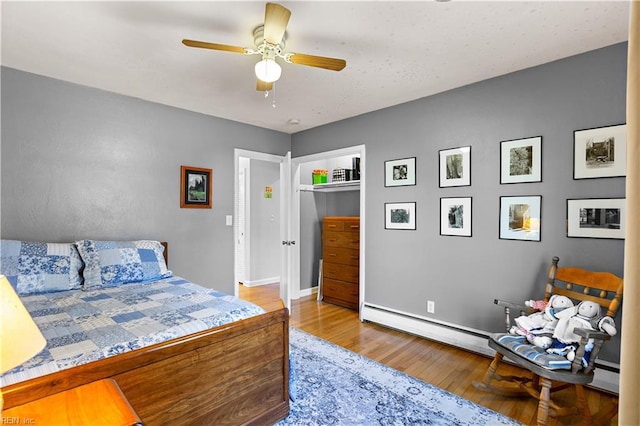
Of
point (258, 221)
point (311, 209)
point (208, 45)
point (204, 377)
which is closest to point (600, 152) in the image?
point (208, 45)

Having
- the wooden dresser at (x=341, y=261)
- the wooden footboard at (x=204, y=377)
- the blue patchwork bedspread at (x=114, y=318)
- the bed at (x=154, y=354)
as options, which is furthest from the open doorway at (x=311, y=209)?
the wooden footboard at (x=204, y=377)

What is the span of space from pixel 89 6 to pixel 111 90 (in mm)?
1428

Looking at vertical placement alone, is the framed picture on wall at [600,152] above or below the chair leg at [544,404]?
above

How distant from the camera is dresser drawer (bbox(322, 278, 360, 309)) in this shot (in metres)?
4.25

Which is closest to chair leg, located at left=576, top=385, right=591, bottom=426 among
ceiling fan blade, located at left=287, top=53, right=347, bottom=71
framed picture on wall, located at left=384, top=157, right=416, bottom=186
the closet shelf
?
framed picture on wall, located at left=384, top=157, right=416, bottom=186

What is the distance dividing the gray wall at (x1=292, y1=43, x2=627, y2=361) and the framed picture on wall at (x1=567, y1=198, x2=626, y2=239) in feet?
0.17

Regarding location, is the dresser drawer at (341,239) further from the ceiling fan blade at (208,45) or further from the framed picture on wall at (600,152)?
the ceiling fan blade at (208,45)

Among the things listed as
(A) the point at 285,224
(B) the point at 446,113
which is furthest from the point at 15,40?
(B) the point at 446,113

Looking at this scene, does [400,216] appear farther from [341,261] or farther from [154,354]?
[154,354]

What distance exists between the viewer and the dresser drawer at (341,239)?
167 inches

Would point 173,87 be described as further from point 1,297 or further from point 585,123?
point 585,123

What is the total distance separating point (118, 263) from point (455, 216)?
3058 mm

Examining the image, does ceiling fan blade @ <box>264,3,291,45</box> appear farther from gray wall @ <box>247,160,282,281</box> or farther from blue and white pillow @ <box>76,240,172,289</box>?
gray wall @ <box>247,160,282,281</box>

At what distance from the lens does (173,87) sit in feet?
9.78
